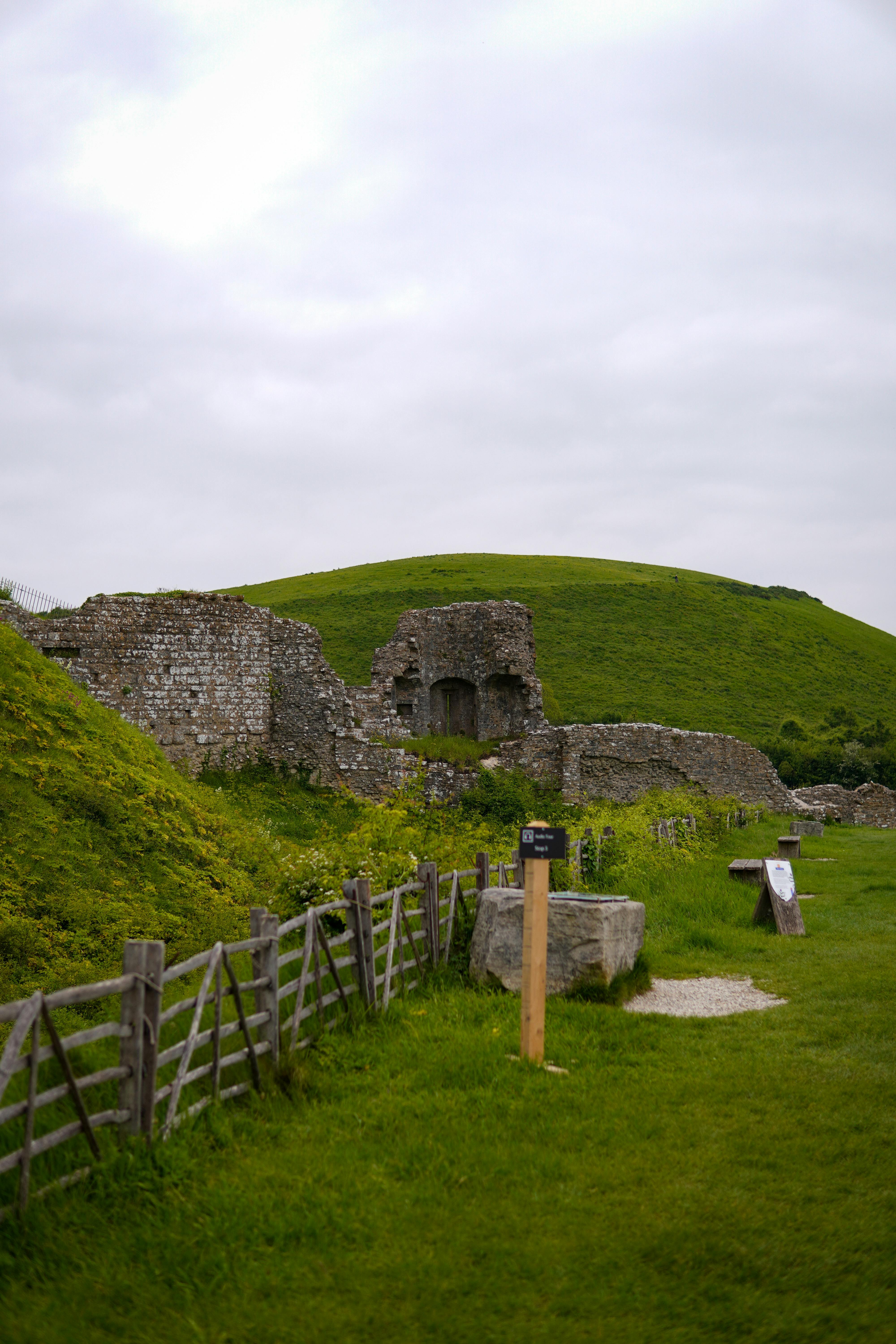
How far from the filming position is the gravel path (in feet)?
26.6

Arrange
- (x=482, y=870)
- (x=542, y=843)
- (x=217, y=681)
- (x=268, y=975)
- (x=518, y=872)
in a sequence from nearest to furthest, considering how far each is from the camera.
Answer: (x=268, y=975) < (x=542, y=843) < (x=482, y=870) < (x=518, y=872) < (x=217, y=681)

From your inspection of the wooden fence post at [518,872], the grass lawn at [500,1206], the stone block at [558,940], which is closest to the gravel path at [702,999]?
the stone block at [558,940]

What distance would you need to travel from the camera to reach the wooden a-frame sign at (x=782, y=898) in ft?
36.7

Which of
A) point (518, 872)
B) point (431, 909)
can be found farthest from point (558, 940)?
point (518, 872)

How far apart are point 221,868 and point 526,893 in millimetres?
6899

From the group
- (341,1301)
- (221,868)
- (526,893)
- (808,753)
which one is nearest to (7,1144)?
(341,1301)

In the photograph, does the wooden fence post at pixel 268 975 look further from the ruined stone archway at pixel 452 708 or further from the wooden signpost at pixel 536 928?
the ruined stone archway at pixel 452 708

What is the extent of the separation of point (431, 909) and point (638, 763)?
19.4 metres

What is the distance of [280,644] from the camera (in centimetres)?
2120

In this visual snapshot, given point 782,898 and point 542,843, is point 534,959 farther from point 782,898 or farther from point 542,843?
point 782,898

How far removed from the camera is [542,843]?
22.4 feet

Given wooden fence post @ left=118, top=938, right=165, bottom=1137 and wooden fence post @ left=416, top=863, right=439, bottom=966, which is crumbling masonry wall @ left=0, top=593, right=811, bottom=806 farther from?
wooden fence post @ left=118, top=938, right=165, bottom=1137

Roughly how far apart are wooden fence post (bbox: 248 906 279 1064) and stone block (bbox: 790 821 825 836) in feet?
65.5

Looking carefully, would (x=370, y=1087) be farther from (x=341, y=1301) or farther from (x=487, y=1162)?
(x=341, y=1301)
